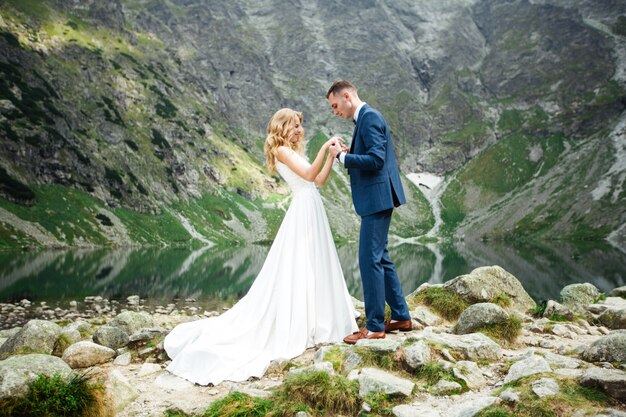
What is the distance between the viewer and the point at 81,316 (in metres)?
31.7

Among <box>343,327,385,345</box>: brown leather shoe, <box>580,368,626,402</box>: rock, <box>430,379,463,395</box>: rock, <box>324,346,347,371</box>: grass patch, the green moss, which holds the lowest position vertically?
<box>430,379,463,395</box>: rock

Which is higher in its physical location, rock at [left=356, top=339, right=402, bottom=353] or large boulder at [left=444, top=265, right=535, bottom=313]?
large boulder at [left=444, top=265, right=535, bottom=313]

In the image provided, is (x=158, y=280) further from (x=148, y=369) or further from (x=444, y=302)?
(x=148, y=369)

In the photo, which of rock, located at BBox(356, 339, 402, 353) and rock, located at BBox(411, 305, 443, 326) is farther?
rock, located at BBox(411, 305, 443, 326)

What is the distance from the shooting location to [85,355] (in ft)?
29.6

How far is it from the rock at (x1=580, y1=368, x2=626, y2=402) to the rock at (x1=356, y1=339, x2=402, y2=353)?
2704 millimetres

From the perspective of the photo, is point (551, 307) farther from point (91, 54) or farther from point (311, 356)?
point (91, 54)

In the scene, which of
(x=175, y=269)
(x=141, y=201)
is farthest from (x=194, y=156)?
(x=175, y=269)

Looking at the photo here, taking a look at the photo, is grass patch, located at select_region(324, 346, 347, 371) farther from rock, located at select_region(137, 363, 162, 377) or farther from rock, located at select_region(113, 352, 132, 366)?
rock, located at select_region(113, 352, 132, 366)

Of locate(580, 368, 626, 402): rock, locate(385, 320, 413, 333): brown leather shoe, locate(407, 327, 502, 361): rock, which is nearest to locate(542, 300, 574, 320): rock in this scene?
locate(407, 327, 502, 361): rock

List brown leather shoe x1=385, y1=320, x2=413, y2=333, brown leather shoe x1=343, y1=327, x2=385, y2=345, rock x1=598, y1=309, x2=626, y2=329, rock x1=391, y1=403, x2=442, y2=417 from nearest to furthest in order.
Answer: rock x1=391, y1=403, x2=442, y2=417 → brown leather shoe x1=343, y1=327, x2=385, y2=345 → brown leather shoe x1=385, y1=320, x2=413, y2=333 → rock x1=598, y1=309, x2=626, y2=329

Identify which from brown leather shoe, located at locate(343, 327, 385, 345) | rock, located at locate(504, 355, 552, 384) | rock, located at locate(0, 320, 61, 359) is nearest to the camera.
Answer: rock, located at locate(504, 355, 552, 384)

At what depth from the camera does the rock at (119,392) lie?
20.5 feet

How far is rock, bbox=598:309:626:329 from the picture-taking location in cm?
1129
